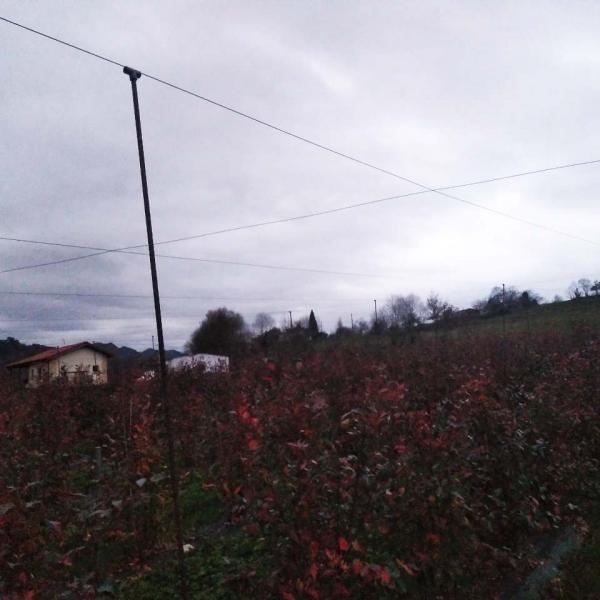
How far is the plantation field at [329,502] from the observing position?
111 inches

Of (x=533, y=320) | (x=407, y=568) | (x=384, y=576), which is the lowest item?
(x=407, y=568)

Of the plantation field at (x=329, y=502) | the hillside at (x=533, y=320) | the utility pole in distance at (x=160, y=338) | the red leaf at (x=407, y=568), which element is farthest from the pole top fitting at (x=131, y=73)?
the hillside at (x=533, y=320)

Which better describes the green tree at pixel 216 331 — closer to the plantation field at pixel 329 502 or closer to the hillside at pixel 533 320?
the hillside at pixel 533 320

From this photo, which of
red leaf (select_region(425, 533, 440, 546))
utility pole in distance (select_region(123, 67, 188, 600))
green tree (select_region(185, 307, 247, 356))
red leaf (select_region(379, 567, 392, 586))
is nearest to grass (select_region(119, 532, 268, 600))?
utility pole in distance (select_region(123, 67, 188, 600))

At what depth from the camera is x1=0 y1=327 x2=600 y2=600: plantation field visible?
2.81 metres

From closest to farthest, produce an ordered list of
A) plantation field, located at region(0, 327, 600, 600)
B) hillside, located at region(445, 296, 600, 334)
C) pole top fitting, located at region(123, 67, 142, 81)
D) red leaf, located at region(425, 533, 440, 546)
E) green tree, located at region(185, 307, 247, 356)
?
plantation field, located at region(0, 327, 600, 600) < pole top fitting, located at region(123, 67, 142, 81) < red leaf, located at region(425, 533, 440, 546) < hillside, located at region(445, 296, 600, 334) < green tree, located at region(185, 307, 247, 356)

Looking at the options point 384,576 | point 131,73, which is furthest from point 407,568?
point 131,73

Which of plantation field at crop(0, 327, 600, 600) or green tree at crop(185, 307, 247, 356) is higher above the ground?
green tree at crop(185, 307, 247, 356)

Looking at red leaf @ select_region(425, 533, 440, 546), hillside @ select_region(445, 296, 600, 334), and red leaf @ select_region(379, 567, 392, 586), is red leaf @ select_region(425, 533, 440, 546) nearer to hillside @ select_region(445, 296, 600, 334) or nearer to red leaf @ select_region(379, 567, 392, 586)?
red leaf @ select_region(379, 567, 392, 586)

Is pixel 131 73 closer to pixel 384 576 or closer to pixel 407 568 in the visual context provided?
pixel 384 576

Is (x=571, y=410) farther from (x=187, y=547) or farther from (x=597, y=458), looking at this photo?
(x=187, y=547)

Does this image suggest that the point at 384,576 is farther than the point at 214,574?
No

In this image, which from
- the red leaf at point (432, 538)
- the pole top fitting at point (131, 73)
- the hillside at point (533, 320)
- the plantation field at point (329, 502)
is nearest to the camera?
the plantation field at point (329, 502)

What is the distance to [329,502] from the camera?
117 inches
